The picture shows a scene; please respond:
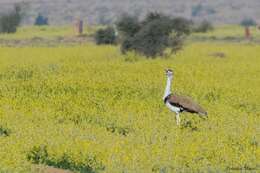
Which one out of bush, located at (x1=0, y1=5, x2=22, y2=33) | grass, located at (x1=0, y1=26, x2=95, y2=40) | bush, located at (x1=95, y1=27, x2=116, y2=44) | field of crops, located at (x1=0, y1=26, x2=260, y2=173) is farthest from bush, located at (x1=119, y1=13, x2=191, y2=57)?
bush, located at (x1=0, y1=5, x2=22, y2=33)

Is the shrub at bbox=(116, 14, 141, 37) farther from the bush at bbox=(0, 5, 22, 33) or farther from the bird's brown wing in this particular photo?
the bush at bbox=(0, 5, 22, 33)

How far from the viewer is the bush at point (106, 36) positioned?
174 ft

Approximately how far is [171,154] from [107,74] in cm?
1334

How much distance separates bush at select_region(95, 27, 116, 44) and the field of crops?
2390cm

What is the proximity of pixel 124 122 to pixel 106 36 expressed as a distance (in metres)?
37.0

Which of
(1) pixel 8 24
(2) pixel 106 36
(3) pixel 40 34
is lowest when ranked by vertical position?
(3) pixel 40 34

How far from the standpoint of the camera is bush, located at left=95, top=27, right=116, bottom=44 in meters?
53.1

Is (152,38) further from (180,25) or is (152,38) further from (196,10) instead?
(196,10)

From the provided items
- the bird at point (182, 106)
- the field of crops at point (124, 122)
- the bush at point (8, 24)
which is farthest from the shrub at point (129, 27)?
the bush at point (8, 24)

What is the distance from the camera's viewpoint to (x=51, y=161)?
42.5ft

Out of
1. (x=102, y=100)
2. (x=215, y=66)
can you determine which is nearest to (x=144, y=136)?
(x=102, y=100)

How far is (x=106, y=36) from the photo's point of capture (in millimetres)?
53406

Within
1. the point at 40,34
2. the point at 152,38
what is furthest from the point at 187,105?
the point at 40,34

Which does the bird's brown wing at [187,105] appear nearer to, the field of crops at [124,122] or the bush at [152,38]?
the field of crops at [124,122]
